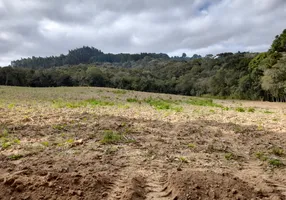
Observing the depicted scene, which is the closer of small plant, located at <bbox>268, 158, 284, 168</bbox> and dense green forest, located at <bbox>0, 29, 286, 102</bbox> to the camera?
small plant, located at <bbox>268, 158, 284, 168</bbox>

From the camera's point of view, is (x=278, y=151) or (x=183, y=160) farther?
(x=278, y=151)

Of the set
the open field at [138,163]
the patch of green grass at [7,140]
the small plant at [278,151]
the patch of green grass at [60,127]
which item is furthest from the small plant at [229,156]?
the patch of green grass at [7,140]

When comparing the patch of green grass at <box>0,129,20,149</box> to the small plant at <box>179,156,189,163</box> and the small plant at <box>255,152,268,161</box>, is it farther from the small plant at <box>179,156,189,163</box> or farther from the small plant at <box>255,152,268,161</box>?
the small plant at <box>255,152,268,161</box>

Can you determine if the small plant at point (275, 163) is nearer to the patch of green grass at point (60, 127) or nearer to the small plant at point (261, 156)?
the small plant at point (261, 156)

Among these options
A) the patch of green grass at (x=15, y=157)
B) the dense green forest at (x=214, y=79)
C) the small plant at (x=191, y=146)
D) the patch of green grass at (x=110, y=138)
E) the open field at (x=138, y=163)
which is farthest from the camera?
the dense green forest at (x=214, y=79)

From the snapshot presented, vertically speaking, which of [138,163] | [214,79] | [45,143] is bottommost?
[138,163]

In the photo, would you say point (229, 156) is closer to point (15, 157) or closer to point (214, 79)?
point (15, 157)

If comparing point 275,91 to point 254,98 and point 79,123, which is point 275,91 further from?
point 79,123

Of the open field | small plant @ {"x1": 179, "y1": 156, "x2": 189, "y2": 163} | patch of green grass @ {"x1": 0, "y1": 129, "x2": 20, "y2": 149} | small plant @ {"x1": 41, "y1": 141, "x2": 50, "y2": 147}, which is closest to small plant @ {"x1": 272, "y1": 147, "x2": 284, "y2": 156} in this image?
the open field

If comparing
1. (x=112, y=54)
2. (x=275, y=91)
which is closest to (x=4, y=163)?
(x=275, y=91)

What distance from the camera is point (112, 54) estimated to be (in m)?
191

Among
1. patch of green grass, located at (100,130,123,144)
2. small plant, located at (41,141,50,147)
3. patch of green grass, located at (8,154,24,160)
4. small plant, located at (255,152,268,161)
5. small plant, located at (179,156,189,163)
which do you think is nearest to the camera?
patch of green grass, located at (8,154,24,160)

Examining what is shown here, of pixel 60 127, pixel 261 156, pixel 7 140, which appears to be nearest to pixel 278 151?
pixel 261 156

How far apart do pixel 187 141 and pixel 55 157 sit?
9.73 feet
